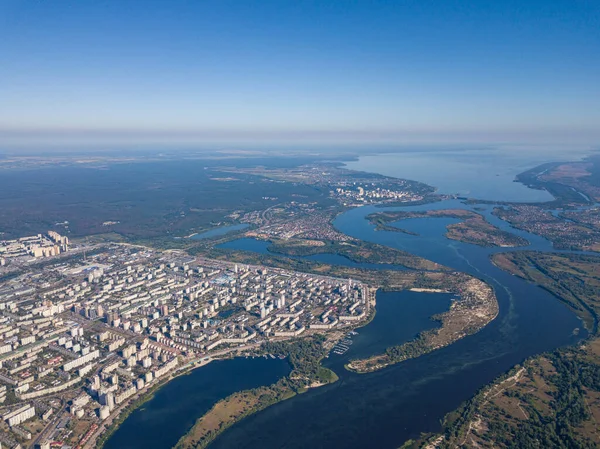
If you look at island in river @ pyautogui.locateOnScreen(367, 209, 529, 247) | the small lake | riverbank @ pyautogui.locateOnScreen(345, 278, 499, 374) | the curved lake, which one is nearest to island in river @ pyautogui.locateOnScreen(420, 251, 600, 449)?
the curved lake

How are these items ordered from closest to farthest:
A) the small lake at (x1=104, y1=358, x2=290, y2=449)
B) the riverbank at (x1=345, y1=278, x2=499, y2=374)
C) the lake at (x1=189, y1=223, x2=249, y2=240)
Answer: the small lake at (x1=104, y1=358, x2=290, y2=449), the riverbank at (x1=345, y1=278, x2=499, y2=374), the lake at (x1=189, y1=223, x2=249, y2=240)

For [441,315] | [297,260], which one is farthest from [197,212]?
[441,315]

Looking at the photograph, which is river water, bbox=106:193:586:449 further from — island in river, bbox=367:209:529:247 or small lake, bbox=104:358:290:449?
island in river, bbox=367:209:529:247

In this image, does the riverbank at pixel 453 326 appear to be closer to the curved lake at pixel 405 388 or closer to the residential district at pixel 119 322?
the curved lake at pixel 405 388

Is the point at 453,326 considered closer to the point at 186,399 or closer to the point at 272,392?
the point at 272,392

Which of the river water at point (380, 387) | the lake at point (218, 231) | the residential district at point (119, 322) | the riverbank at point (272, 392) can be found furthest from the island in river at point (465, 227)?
the riverbank at point (272, 392)
